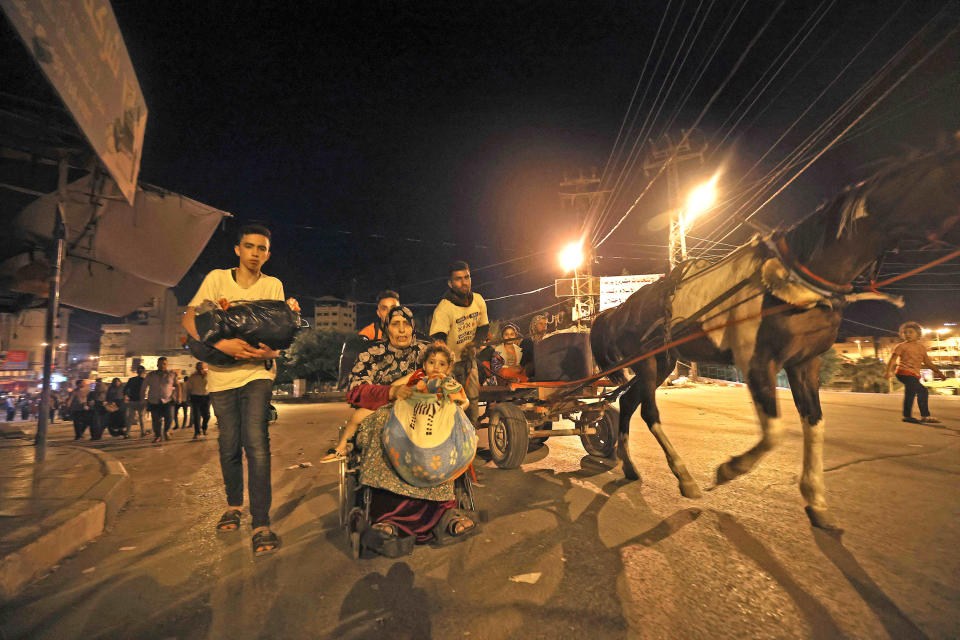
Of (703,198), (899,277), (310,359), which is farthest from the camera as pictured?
(310,359)

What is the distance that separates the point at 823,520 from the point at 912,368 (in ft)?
25.0

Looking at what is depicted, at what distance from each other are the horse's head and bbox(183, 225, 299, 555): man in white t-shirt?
4018mm

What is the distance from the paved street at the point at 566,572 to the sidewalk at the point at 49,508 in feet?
0.42

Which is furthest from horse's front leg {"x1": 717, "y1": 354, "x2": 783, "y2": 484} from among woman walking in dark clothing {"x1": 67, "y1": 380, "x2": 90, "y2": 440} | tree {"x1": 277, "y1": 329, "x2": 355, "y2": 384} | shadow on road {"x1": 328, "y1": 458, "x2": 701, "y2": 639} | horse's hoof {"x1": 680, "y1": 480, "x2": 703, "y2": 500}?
tree {"x1": 277, "y1": 329, "x2": 355, "y2": 384}

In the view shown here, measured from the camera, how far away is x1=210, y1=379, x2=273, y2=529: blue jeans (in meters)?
3.11

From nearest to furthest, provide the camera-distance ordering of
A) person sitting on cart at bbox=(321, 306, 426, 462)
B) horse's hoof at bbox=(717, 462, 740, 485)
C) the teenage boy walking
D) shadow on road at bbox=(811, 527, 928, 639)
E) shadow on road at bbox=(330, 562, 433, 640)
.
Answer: shadow on road at bbox=(811, 527, 928, 639) < shadow on road at bbox=(330, 562, 433, 640) < horse's hoof at bbox=(717, 462, 740, 485) < person sitting on cart at bbox=(321, 306, 426, 462) < the teenage boy walking

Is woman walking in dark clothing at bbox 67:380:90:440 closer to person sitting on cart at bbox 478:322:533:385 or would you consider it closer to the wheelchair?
person sitting on cart at bbox 478:322:533:385

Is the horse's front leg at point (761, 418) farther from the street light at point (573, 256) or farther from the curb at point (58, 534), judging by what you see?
the street light at point (573, 256)

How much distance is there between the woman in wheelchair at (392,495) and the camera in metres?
2.74

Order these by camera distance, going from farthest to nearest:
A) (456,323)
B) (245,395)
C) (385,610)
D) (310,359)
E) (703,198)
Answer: (310,359) < (703,198) < (456,323) < (245,395) < (385,610)

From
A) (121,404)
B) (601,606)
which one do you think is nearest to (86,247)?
(121,404)

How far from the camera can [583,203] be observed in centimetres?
3453

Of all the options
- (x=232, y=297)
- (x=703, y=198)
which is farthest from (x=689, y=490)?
(x=703, y=198)

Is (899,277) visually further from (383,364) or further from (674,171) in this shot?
(674,171)
